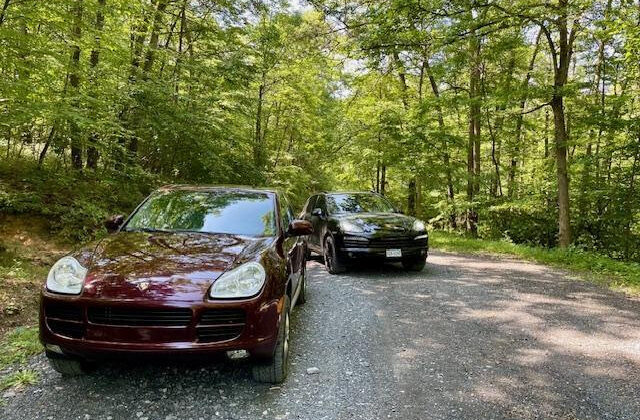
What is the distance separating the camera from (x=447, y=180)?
1670 cm

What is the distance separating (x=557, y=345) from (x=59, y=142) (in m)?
9.16

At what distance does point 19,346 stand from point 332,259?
515 centimetres

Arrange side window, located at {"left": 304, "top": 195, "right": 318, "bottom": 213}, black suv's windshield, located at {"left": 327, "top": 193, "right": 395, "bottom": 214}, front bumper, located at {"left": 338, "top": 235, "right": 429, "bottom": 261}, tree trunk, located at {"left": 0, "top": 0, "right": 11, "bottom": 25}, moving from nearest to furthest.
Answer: tree trunk, located at {"left": 0, "top": 0, "right": 11, "bottom": 25}, front bumper, located at {"left": 338, "top": 235, "right": 429, "bottom": 261}, black suv's windshield, located at {"left": 327, "top": 193, "right": 395, "bottom": 214}, side window, located at {"left": 304, "top": 195, "right": 318, "bottom": 213}

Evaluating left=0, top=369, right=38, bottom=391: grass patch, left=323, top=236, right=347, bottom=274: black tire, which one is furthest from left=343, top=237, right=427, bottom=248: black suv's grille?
left=0, top=369, right=38, bottom=391: grass patch

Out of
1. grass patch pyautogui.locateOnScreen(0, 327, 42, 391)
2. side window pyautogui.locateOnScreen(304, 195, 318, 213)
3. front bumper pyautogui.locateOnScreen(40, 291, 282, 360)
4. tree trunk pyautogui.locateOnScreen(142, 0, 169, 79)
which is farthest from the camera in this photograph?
tree trunk pyautogui.locateOnScreen(142, 0, 169, 79)

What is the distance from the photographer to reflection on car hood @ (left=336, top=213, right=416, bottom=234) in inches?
312

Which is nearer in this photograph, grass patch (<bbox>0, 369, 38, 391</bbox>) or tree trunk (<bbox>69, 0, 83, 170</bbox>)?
grass patch (<bbox>0, 369, 38, 391</bbox>)

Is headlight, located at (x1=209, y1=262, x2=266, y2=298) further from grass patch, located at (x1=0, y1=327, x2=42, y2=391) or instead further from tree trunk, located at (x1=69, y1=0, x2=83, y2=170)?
tree trunk, located at (x1=69, y1=0, x2=83, y2=170)

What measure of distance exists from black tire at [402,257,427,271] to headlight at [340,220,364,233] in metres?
1.16

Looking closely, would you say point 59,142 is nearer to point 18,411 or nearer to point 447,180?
point 18,411

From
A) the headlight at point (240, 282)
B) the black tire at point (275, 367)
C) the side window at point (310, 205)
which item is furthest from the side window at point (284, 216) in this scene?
the side window at point (310, 205)

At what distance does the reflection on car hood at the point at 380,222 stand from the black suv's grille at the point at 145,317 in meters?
5.19

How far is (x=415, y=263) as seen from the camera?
855 cm

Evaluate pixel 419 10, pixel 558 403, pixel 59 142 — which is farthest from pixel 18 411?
pixel 419 10
